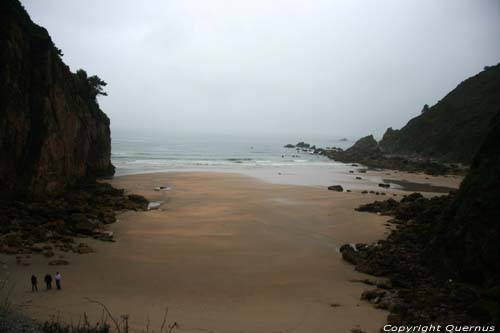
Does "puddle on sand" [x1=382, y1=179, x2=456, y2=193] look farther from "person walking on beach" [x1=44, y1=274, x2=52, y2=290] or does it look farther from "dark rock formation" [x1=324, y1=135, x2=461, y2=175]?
"person walking on beach" [x1=44, y1=274, x2=52, y2=290]

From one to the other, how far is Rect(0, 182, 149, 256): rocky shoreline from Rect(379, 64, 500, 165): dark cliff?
65.6 meters

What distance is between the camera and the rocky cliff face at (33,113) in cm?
2619

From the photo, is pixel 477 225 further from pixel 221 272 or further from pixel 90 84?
pixel 90 84

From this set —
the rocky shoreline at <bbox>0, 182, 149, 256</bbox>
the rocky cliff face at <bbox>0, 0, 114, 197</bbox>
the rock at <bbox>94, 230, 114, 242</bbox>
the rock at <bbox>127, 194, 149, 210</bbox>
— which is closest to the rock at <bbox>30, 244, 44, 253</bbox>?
the rocky shoreline at <bbox>0, 182, 149, 256</bbox>

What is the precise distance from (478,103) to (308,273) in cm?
8240

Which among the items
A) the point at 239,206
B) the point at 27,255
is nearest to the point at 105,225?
the point at 27,255

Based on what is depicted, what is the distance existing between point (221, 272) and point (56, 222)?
532 inches

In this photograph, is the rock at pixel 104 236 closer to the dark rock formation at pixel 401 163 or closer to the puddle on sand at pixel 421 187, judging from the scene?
the puddle on sand at pixel 421 187

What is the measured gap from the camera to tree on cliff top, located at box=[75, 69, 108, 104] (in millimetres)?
46000

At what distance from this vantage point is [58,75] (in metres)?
32.7

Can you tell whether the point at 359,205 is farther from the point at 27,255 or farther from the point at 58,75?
the point at 58,75

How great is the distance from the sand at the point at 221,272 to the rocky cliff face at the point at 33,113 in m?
8.43

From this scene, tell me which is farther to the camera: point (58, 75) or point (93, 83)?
point (93, 83)
